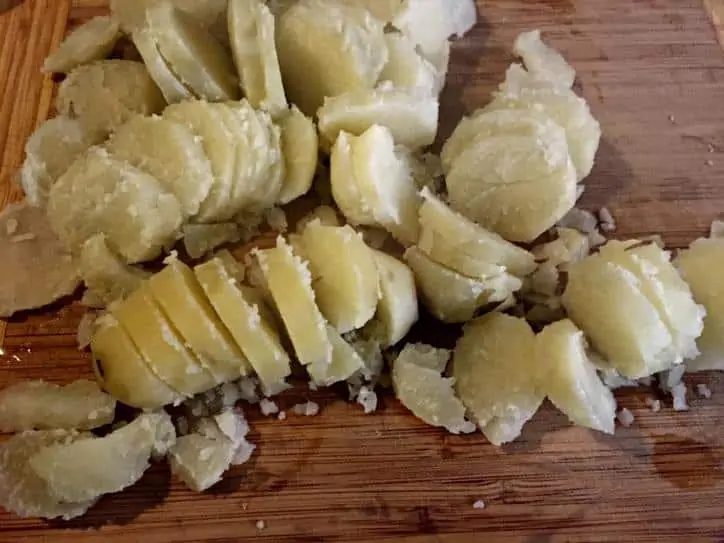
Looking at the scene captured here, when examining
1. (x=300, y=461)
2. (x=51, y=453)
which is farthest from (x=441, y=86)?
(x=51, y=453)

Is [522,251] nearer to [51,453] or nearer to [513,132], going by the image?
[513,132]

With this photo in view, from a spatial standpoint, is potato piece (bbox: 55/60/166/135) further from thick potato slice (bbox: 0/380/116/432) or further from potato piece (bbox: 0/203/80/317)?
thick potato slice (bbox: 0/380/116/432)

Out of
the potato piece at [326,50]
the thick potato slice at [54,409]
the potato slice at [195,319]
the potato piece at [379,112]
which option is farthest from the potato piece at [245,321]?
the potato piece at [326,50]

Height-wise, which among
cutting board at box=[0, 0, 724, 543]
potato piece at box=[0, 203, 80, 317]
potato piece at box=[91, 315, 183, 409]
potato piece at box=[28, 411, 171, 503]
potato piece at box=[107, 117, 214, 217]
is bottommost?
cutting board at box=[0, 0, 724, 543]

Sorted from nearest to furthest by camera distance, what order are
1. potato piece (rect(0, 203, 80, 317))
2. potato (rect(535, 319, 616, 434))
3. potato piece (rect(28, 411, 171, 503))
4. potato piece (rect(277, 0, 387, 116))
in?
potato piece (rect(28, 411, 171, 503))
potato (rect(535, 319, 616, 434))
potato piece (rect(0, 203, 80, 317))
potato piece (rect(277, 0, 387, 116))

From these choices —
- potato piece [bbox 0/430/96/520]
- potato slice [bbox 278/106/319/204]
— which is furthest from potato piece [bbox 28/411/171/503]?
potato slice [bbox 278/106/319/204]
